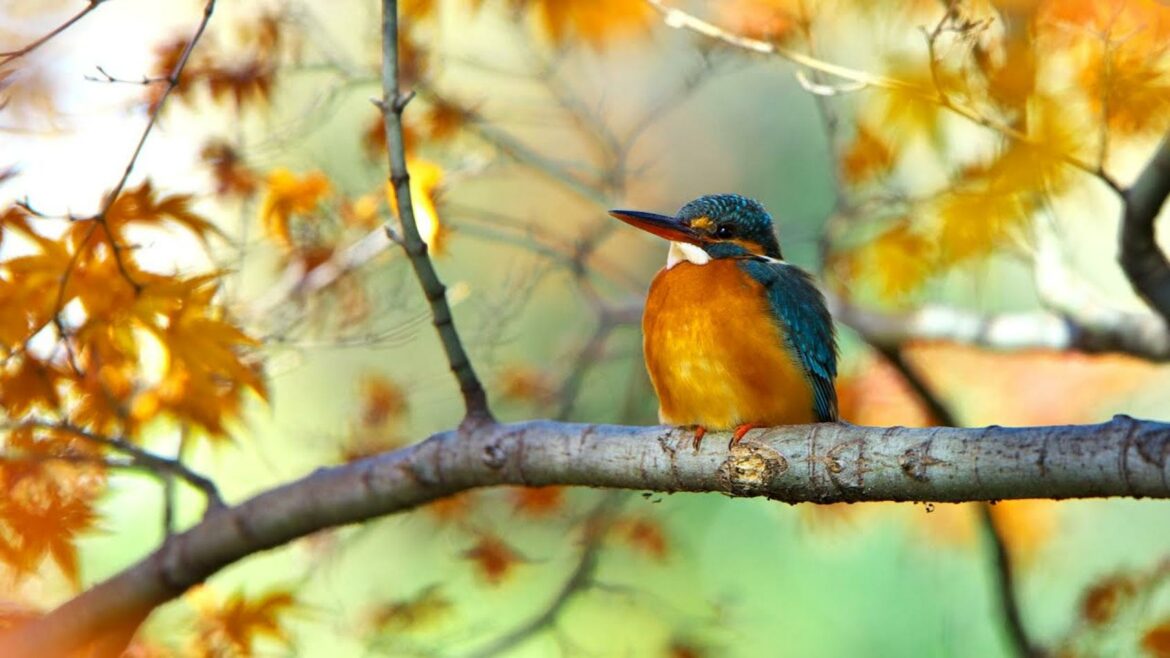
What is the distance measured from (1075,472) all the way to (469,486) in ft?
5.11

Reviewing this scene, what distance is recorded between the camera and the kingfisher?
9.62 feet

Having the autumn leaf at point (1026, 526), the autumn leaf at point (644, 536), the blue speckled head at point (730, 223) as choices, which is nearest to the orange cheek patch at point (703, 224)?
the blue speckled head at point (730, 223)

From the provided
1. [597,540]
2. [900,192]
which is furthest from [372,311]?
[900,192]

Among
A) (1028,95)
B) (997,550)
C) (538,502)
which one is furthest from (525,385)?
(1028,95)

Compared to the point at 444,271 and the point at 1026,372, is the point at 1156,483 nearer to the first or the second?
the point at 1026,372

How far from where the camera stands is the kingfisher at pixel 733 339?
2.93 m

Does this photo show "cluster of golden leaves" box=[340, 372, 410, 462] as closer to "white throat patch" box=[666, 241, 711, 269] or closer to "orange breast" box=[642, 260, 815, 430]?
"white throat patch" box=[666, 241, 711, 269]

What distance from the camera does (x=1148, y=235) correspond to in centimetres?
282

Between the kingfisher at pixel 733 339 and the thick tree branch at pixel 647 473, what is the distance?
220 mm

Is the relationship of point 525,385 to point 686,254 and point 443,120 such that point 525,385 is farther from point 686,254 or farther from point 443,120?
point 686,254

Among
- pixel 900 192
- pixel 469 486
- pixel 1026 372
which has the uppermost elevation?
pixel 1026 372

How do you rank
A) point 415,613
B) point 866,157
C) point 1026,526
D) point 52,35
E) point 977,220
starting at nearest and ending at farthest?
point 52,35 → point 977,220 → point 866,157 → point 415,613 → point 1026,526

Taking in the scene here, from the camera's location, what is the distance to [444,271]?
848cm

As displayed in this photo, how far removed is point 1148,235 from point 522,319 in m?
5.92
